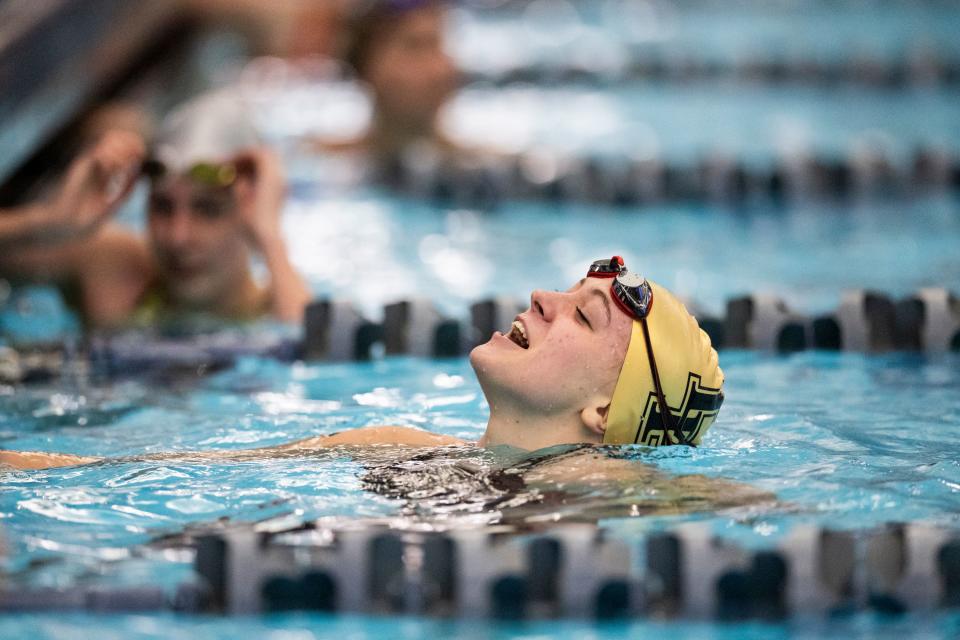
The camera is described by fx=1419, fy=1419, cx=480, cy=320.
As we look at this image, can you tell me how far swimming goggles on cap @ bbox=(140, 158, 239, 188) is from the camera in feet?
15.4

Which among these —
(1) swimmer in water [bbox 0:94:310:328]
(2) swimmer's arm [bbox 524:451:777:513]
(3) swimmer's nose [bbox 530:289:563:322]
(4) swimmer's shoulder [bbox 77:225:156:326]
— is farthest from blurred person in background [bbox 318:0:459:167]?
(2) swimmer's arm [bbox 524:451:777:513]

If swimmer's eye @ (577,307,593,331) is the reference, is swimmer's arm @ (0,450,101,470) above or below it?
below

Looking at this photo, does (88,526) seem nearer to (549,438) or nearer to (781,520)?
(549,438)

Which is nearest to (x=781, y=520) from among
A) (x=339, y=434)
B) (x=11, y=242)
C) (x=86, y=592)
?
(x=339, y=434)

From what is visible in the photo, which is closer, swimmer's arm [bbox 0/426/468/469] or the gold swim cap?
the gold swim cap

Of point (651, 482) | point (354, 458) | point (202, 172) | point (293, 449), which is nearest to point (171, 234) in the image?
point (202, 172)

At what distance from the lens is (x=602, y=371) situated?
3066 millimetres


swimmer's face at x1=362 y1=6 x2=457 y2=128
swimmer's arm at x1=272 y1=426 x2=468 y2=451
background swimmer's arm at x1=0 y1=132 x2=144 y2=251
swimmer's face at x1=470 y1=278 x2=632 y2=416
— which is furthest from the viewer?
swimmer's face at x1=362 y1=6 x2=457 y2=128

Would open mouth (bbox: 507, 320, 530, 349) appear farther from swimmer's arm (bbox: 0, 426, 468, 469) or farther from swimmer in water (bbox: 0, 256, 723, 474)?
swimmer's arm (bbox: 0, 426, 468, 469)

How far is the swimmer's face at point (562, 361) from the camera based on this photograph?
3.04 meters

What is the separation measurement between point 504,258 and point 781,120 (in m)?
3.37

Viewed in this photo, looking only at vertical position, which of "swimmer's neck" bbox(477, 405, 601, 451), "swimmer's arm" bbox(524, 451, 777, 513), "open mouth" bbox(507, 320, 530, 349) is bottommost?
"swimmer's arm" bbox(524, 451, 777, 513)

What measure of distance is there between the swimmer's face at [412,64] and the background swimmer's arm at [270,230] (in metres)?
2.70

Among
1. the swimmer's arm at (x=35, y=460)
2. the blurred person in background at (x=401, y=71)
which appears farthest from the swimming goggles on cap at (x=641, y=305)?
the blurred person in background at (x=401, y=71)
